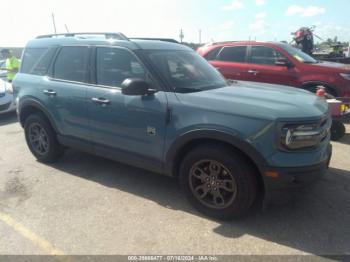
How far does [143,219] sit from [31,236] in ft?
3.67

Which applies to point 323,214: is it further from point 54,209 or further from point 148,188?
point 54,209

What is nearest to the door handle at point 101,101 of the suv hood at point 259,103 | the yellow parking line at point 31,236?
the suv hood at point 259,103

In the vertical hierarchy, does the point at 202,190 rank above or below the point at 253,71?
below

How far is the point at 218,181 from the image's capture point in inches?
135

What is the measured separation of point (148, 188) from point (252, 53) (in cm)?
502

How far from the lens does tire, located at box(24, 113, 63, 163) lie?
16.6ft

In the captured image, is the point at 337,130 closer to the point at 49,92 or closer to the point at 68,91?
the point at 68,91

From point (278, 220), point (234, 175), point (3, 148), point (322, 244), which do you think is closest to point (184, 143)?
point (234, 175)

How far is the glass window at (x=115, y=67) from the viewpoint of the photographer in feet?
13.0

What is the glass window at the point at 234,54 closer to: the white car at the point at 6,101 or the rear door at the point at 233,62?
the rear door at the point at 233,62

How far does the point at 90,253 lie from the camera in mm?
3023

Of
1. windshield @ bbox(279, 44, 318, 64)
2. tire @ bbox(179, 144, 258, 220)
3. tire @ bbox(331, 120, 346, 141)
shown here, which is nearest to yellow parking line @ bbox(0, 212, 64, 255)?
tire @ bbox(179, 144, 258, 220)

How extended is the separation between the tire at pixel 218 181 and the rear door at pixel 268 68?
4865 millimetres

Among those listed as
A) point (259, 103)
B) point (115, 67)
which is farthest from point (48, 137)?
point (259, 103)
